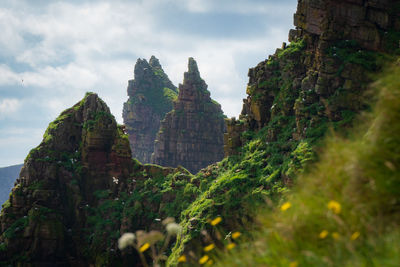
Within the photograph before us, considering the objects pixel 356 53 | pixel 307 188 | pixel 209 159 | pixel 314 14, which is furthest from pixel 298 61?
pixel 209 159

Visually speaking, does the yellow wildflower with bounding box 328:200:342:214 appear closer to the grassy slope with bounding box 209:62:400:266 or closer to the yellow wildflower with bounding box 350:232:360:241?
the grassy slope with bounding box 209:62:400:266

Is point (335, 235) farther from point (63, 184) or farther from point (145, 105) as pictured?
point (145, 105)

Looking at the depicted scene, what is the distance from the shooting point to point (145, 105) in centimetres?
12912

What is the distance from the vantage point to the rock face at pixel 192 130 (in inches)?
3858

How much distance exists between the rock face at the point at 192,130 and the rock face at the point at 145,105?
95.0 ft

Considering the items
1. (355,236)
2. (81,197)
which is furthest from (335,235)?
(81,197)

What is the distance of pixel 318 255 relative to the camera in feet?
13.0

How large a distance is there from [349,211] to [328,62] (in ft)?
70.8

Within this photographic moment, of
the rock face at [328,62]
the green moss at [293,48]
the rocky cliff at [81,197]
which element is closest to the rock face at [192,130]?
the rocky cliff at [81,197]

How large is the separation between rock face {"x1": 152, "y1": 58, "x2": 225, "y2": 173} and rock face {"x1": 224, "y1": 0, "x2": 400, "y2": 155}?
68.4 metres

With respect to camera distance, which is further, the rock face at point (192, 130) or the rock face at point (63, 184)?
the rock face at point (192, 130)

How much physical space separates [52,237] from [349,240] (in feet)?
105

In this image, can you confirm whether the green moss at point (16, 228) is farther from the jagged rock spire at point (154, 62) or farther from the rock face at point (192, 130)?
the jagged rock spire at point (154, 62)

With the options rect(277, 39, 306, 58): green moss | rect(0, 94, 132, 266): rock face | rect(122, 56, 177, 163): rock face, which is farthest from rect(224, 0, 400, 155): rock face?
rect(122, 56, 177, 163): rock face
